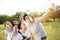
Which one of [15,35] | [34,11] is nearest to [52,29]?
[34,11]

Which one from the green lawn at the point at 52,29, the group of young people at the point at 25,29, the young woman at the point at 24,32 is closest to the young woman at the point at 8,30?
the group of young people at the point at 25,29

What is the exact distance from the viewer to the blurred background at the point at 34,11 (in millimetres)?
1818

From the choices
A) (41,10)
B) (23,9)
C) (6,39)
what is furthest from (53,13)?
(6,39)

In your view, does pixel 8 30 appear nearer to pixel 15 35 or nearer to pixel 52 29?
pixel 15 35

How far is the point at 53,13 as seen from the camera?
6.01 ft

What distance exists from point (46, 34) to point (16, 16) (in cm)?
36

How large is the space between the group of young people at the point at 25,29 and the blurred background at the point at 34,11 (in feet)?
0.14

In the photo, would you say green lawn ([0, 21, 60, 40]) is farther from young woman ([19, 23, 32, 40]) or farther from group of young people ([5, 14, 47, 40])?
young woman ([19, 23, 32, 40])

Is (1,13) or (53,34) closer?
(53,34)

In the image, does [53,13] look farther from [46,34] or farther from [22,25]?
[22,25]

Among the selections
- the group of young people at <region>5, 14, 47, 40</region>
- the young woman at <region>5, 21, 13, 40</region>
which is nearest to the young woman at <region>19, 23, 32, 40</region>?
the group of young people at <region>5, 14, 47, 40</region>

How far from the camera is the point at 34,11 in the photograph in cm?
188

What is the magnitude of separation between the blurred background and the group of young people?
4 cm

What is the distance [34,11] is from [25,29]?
0.68 feet
